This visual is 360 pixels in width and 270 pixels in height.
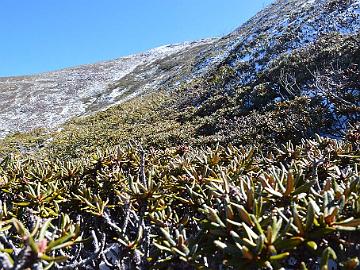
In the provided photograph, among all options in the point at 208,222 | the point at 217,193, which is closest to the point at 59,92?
the point at 217,193

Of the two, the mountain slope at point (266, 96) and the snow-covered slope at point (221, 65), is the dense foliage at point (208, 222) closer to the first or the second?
the mountain slope at point (266, 96)

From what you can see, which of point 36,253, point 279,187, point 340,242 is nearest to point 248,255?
point 340,242

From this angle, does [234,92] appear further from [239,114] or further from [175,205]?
[175,205]

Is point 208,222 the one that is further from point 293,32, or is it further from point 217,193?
point 293,32

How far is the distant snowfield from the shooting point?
3884cm

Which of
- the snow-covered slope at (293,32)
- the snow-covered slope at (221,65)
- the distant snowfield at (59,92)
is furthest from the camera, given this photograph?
the distant snowfield at (59,92)

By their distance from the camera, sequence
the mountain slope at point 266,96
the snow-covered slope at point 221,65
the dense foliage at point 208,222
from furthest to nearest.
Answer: the snow-covered slope at point 221,65 < the mountain slope at point 266,96 < the dense foliage at point 208,222

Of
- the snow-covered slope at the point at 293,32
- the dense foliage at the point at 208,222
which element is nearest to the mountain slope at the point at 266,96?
the snow-covered slope at the point at 293,32

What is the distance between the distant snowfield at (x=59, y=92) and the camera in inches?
1529

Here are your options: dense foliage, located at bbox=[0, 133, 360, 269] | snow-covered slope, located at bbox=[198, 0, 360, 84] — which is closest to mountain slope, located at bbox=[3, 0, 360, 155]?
snow-covered slope, located at bbox=[198, 0, 360, 84]

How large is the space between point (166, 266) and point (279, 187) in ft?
2.84

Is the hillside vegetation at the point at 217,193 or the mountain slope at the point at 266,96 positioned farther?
the mountain slope at the point at 266,96

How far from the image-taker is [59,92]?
49.8 m

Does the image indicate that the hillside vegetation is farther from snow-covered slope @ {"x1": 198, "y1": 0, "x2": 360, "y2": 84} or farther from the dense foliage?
snow-covered slope @ {"x1": 198, "y1": 0, "x2": 360, "y2": 84}
